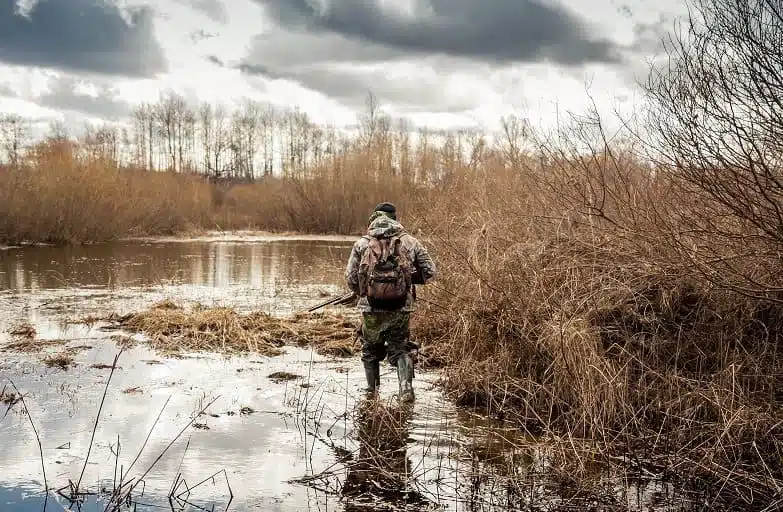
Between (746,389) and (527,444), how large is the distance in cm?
239

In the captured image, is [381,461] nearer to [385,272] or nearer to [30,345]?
[385,272]

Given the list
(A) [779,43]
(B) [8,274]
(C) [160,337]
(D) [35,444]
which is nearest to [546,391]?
(A) [779,43]

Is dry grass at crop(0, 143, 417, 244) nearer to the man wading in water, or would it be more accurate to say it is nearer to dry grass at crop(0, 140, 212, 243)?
dry grass at crop(0, 140, 212, 243)

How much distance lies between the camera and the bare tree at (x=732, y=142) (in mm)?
6090

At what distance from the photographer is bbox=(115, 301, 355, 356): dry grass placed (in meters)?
10.1

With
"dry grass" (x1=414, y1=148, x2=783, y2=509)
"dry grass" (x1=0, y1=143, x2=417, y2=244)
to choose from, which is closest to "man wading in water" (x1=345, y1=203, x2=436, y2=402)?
"dry grass" (x1=414, y1=148, x2=783, y2=509)

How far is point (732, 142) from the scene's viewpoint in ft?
20.9

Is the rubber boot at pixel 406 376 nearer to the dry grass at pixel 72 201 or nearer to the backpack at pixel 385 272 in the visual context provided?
the backpack at pixel 385 272

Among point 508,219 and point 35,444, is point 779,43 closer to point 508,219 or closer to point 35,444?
point 508,219

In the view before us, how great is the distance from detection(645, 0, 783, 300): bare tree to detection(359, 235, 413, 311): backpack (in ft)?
8.62

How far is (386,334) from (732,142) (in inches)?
146

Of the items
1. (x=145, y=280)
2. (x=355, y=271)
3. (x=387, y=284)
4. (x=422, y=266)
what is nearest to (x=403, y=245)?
(x=422, y=266)

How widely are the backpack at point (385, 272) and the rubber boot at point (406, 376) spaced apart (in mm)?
592

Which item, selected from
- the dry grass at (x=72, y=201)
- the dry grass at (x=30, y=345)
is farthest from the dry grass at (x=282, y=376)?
the dry grass at (x=72, y=201)
